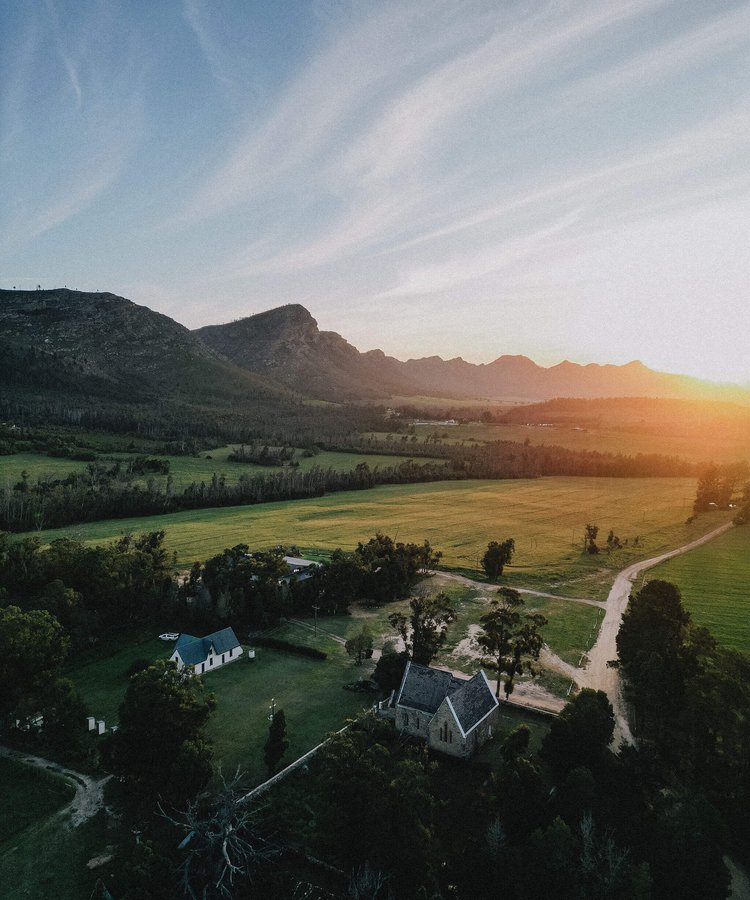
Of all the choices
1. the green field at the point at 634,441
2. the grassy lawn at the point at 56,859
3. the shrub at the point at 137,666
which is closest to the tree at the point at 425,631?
the shrub at the point at 137,666

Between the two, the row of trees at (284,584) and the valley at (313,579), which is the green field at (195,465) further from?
the row of trees at (284,584)

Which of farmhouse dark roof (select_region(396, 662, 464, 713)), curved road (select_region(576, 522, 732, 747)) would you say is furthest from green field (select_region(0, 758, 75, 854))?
curved road (select_region(576, 522, 732, 747))

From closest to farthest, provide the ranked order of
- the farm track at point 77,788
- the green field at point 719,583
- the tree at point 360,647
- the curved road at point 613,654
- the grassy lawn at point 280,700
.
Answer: the farm track at point 77,788, the grassy lawn at point 280,700, the curved road at point 613,654, the tree at point 360,647, the green field at point 719,583

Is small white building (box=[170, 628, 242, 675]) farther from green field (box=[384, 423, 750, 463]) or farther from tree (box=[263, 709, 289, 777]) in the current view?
green field (box=[384, 423, 750, 463])

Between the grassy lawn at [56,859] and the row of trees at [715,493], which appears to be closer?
the grassy lawn at [56,859]

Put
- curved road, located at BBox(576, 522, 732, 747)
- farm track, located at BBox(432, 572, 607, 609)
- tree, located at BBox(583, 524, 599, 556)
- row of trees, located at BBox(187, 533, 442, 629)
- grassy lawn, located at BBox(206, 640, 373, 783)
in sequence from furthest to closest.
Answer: tree, located at BBox(583, 524, 599, 556) → farm track, located at BBox(432, 572, 607, 609) → row of trees, located at BBox(187, 533, 442, 629) → curved road, located at BBox(576, 522, 732, 747) → grassy lawn, located at BBox(206, 640, 373, 783)

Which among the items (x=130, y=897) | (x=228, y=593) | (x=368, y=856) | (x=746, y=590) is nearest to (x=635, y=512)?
(x=746, y=590)

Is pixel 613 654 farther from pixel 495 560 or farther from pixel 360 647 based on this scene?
pixel 360 647
